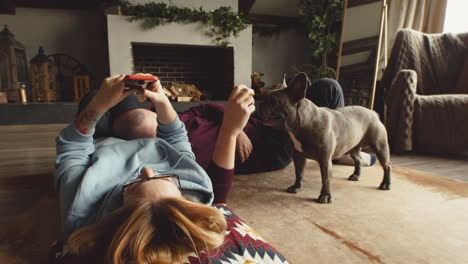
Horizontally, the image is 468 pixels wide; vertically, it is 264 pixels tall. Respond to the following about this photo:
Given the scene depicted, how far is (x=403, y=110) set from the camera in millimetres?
2297

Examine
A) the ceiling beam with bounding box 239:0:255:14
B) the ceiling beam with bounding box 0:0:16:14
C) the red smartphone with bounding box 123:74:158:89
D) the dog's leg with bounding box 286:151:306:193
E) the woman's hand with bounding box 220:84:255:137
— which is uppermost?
the ceiling beam with bounding box 239:0:255:14

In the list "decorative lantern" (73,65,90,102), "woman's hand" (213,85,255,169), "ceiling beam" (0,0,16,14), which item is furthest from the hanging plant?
"ceiling beam" (0,0,16,14)

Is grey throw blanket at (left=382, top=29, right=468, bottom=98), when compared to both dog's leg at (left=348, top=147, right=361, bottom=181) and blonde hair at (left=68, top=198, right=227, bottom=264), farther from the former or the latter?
blonde hair at (left=68, top=198, right=227, bottom=264)

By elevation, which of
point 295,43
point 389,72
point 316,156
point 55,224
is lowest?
point 55,224

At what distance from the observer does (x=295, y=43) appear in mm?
5074

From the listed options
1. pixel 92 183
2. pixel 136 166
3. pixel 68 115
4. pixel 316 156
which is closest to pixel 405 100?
pixel 316 156

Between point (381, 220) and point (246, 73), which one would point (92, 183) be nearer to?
Answer: point (381, 220)

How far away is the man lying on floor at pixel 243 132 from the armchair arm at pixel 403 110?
0.62 m

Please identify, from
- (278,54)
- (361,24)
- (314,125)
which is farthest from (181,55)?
(314,125)

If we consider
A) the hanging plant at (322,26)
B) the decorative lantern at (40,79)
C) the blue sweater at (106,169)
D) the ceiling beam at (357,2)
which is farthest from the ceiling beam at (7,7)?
the ceiling beam at (357,2)

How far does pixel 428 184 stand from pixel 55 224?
1.86 m

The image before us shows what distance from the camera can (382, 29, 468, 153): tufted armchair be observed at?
7.32 feet

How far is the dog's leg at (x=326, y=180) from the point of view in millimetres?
1256

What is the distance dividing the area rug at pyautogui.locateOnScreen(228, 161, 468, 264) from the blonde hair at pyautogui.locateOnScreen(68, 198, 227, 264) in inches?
15.5
